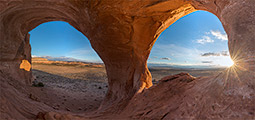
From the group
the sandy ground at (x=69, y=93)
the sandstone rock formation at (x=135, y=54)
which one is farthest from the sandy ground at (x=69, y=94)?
the sandstone rock formation at (x=135, y=54)

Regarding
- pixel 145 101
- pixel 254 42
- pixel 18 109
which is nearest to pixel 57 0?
pixel 18 109

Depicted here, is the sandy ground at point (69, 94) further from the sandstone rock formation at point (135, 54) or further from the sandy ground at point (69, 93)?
the sandstone rock formation at point (135, 54)

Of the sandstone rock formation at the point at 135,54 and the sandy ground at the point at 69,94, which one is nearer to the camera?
the sandstone rock formation at the point at 135,54

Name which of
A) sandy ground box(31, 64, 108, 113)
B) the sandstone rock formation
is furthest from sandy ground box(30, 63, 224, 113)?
the sandstone rock formation

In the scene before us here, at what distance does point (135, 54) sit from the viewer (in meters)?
6.77

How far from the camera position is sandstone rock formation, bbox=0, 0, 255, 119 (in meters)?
2.42

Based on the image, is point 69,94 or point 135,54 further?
point 69,94

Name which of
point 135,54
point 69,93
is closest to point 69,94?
point 69,93

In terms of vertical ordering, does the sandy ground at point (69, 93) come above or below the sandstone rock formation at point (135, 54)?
below

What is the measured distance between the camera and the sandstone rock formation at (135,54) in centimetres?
242

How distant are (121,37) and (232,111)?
5.15 m

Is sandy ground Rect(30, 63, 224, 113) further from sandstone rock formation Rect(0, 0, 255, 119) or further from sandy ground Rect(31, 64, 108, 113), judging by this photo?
sandstone rock formation Rect(0, 0, 255, 119)

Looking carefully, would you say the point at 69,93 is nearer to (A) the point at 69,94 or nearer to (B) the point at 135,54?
(A) the point at 69,94

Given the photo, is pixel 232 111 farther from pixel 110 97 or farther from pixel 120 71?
pixel 110 97
